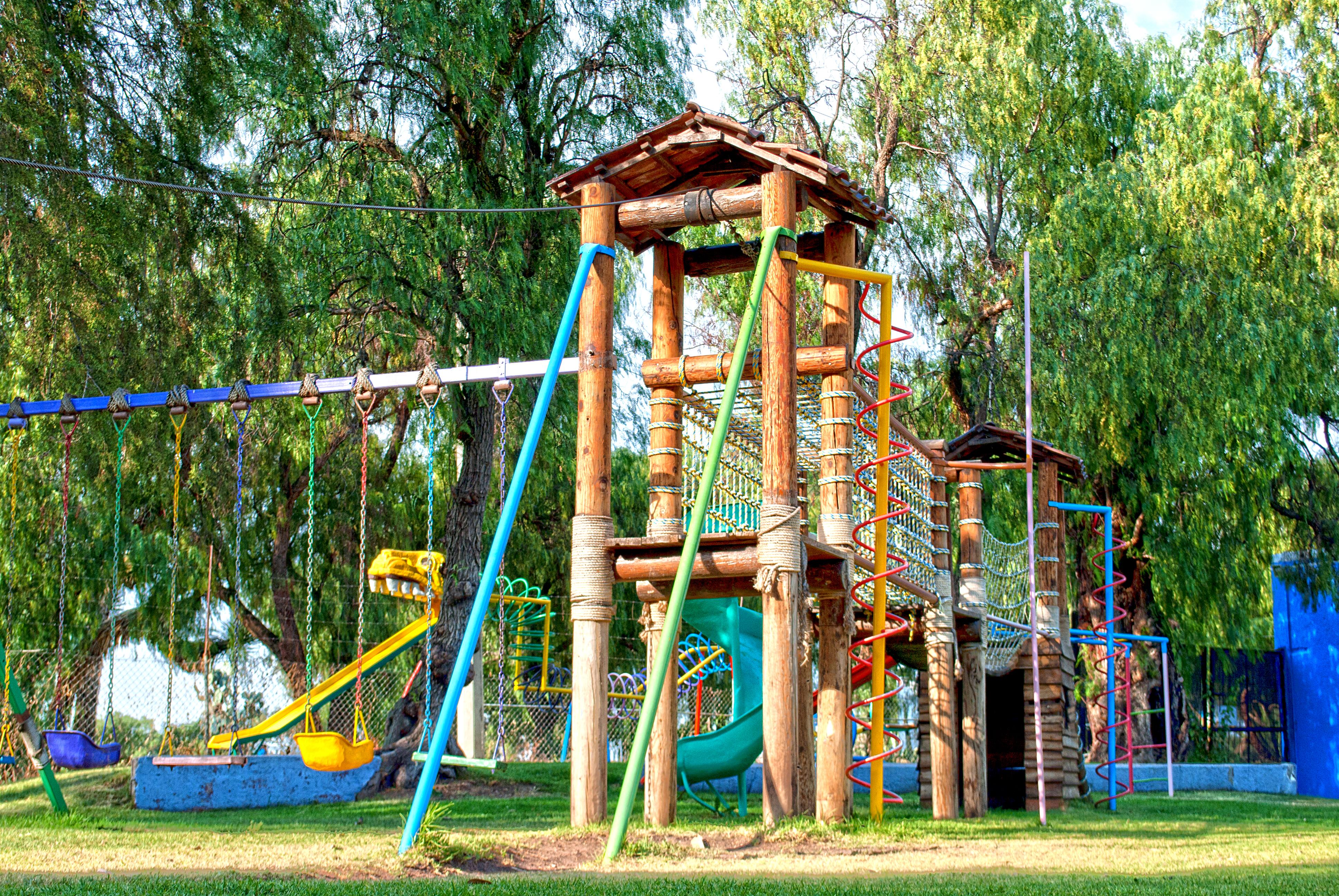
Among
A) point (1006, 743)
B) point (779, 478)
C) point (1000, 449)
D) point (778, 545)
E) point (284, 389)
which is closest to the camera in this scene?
point (778, 545)

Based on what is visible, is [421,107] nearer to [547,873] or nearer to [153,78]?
[153,78]

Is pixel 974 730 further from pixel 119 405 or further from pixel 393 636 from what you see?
pixel 119 405

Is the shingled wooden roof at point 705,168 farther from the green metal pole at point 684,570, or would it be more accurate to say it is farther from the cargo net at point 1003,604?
the cargo net at point 1003,604

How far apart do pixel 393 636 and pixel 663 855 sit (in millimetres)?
8051

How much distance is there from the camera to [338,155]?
14203 millimetres

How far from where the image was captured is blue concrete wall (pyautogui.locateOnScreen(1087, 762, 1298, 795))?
18.2 m

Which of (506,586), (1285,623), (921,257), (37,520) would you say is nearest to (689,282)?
(921,257)

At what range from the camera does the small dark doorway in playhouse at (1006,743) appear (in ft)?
42.1

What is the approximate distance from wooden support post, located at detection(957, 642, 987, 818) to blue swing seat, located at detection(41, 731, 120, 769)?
7.12 metres

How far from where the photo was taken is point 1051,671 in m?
12.3

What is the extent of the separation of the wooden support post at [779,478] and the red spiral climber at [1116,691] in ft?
17.6

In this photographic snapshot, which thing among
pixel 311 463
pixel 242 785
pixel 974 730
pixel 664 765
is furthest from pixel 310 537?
pixel 974 730

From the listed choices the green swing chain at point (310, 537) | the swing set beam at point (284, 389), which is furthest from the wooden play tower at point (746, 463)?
the green swing chain at point (310, 537)

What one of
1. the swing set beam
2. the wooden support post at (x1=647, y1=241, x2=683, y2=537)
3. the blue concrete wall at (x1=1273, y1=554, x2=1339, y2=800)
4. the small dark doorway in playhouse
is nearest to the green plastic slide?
the wooden support post at (x1=647, y1=241, x2=683, y2=537)
